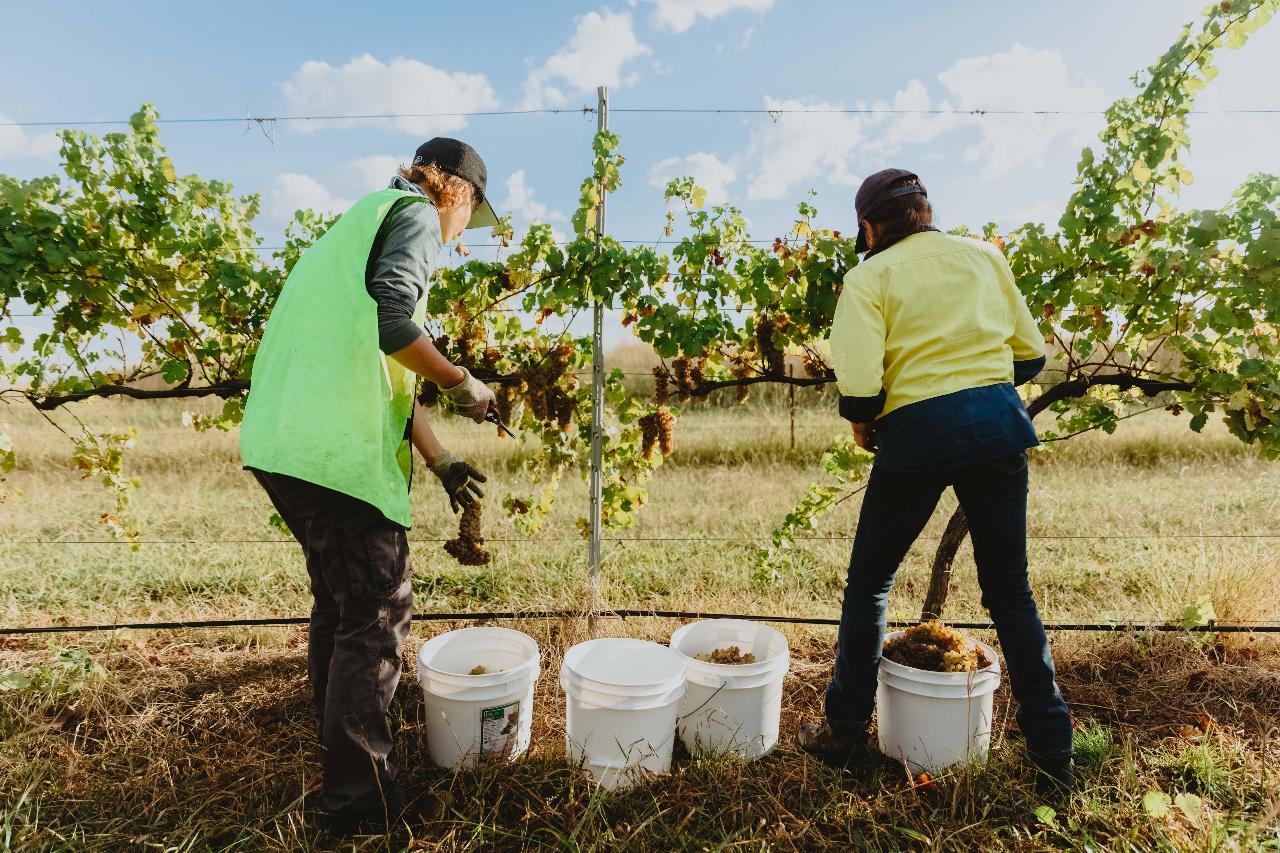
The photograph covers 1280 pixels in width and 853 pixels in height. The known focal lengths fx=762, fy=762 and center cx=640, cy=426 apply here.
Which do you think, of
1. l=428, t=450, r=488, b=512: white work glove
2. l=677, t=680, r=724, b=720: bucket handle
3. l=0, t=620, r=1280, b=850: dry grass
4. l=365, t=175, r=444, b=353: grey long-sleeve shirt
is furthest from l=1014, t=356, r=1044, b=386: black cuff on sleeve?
l=365, t=175, r=444, b=353: grey long-sleeve shirt

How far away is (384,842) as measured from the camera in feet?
6.64

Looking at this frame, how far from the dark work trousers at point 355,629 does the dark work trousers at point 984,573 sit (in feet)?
4.38

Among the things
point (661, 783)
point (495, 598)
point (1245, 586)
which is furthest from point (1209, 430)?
point (661, 783)

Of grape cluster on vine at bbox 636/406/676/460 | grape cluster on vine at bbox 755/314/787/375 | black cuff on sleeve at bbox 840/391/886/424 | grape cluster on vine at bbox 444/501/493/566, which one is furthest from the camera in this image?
grape cluster on vine at bbox 636/406/676/460

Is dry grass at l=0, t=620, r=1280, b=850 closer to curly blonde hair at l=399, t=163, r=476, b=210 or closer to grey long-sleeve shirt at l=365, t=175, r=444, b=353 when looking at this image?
grey long-sleeve shirt at l=365, t=175, r=444, b=353

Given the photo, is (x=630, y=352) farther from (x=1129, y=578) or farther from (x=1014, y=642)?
(x=1014, y=642)

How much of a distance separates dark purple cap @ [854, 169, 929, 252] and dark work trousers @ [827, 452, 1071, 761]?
778 mm

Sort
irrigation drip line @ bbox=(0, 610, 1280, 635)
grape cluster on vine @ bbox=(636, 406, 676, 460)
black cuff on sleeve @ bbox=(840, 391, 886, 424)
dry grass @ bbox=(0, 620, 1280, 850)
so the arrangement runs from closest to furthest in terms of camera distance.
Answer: dry grass @ bbox=(0, 620, 1280, 850) → black cuff on sleeve @ bbox=(840, 391, 886, 424) → irrigation drip line @ bbox=(0, 610, 1280, 635) → grape cluster on vine @ bbox=(636, 406, 676, 460)

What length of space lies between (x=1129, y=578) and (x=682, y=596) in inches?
111

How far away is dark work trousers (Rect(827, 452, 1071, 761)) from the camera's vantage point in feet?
7.05

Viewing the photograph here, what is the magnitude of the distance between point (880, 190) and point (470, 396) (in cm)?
133

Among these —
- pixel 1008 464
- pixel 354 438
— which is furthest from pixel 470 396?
pixel 1008 464

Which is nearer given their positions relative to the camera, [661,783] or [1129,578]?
[661,783]

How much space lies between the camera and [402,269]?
192 centimetres
